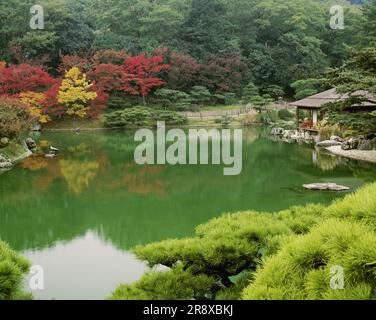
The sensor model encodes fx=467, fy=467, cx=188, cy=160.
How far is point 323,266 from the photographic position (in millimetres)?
1907

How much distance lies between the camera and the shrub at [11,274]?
2621mm

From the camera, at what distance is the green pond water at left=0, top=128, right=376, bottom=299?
4.95m

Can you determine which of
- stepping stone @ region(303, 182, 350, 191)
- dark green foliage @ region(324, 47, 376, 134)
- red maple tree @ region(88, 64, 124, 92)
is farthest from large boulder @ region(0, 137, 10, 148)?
red maple tree @ region(88, 64, 124, 92)

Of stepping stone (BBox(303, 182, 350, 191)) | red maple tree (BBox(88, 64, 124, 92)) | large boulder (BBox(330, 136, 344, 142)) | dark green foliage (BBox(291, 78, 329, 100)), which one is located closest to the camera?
stepping stone (BBox(303, 182, 350, 191))

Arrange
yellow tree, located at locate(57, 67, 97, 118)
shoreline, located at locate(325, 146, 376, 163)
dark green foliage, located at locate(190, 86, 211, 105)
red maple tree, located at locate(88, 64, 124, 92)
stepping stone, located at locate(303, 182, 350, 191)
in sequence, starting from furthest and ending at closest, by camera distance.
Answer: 1. dark green foliage, located at locate(190, 86, 211, 105)
2. red maple tree, located at locate(88, 64, 124, 92)
3. yellow tree, located at locate(57, 67, 97, 118)
4. shoreline, located at locate(325, 146, 376, 163)
5. stepping stone, located at locate(303, 182, 350, 191)

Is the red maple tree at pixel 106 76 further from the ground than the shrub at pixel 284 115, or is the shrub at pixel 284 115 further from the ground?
the red maple tree at pixel 106 76

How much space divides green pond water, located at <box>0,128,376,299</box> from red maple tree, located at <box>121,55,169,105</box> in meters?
10.8

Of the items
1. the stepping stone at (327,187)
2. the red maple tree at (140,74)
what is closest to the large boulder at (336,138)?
the stepping stone at (327,187)

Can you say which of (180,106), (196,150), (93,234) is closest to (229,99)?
(180,106)

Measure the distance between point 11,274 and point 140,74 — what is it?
22.1 metres

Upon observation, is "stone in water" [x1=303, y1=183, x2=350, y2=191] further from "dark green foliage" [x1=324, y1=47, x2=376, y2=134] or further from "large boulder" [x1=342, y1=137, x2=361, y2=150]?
"large boulder" [x1=342, y1=137, x2=361, y2=150]

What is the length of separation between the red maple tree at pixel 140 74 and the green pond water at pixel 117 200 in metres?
10.8

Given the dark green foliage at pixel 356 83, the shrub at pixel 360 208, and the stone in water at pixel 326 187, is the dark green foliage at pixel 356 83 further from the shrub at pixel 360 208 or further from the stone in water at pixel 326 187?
the shrub at pixel 360 208

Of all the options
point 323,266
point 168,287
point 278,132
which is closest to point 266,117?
point 278,132
